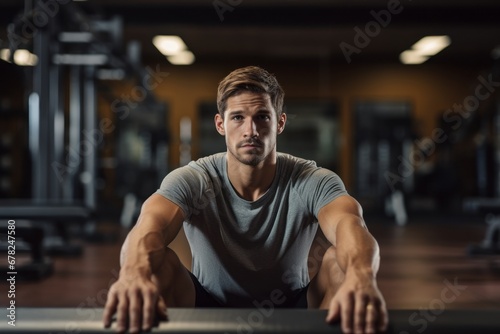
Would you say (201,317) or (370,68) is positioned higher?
(370,68)

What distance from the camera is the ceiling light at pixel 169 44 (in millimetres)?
7684

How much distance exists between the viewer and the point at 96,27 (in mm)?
4422

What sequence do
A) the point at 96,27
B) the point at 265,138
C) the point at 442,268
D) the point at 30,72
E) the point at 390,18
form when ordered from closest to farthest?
the point at 265,138, the point at 442,268, the point at 30,72, the point at 96,27, the point at 390,18

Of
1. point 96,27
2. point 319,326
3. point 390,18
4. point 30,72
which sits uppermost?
point 390,18

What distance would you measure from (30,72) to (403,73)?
21.3 feet

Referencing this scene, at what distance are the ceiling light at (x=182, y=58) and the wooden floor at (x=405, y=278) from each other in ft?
15.1

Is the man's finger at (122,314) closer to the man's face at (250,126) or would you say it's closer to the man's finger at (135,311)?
the man's finger at (135,311)

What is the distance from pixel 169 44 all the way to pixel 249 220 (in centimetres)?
689

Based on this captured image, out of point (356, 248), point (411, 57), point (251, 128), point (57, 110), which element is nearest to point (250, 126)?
point (251, 128)

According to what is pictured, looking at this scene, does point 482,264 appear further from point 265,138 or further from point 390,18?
point 390,18

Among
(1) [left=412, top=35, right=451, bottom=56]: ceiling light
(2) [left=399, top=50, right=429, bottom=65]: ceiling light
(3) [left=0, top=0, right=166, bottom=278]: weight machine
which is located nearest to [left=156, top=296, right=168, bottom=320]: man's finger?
(3) [left=0, top=0, right=166, bottom=278]: weight machine

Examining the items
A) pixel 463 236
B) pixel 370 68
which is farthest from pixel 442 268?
pixel 370 68

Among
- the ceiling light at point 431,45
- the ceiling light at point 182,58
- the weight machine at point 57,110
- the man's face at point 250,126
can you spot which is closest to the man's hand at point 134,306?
the man's face at point 250,126

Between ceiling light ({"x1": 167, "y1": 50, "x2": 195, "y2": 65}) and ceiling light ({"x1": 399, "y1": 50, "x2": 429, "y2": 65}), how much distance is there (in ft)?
10.2
